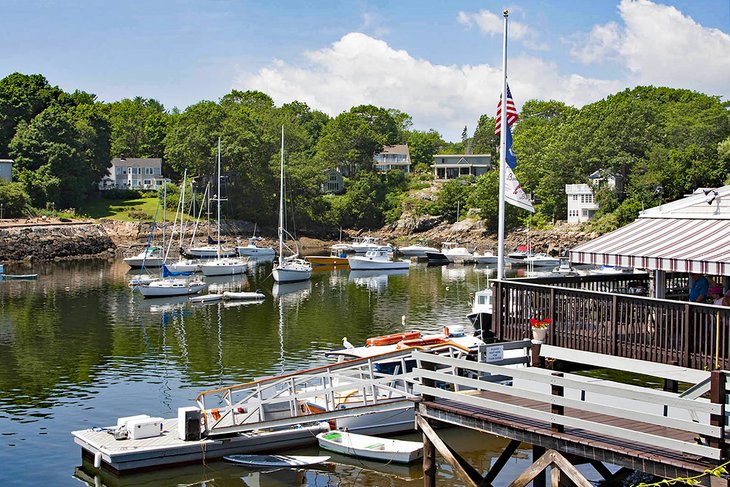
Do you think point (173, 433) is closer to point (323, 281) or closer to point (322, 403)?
point (322, 403)

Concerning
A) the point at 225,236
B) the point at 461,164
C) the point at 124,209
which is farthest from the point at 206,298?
the point at 461,164

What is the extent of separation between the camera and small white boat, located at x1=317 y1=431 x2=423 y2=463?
23.7 m

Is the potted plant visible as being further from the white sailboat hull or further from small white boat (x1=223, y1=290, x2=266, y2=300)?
the white sailboat hull

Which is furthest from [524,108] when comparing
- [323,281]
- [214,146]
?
[323,281]

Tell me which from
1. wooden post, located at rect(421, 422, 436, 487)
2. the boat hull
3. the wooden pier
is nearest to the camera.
Result: the wooden pier

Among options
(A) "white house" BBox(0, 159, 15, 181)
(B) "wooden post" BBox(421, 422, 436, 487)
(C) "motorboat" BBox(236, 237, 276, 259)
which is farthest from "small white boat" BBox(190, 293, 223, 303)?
(A) "white house" BBox(0, 159, 15, 181)

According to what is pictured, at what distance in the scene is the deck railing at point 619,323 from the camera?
16156 millimetres

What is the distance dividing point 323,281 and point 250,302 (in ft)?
52.5

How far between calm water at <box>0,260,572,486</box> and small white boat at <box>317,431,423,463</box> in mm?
314

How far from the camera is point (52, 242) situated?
9681 cm

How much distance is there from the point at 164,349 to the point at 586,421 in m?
32.1

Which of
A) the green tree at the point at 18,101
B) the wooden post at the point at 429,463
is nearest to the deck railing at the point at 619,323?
the wooden post at the point at 429,463

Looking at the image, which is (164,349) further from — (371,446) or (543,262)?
(543,262)

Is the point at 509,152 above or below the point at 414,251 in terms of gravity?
above
